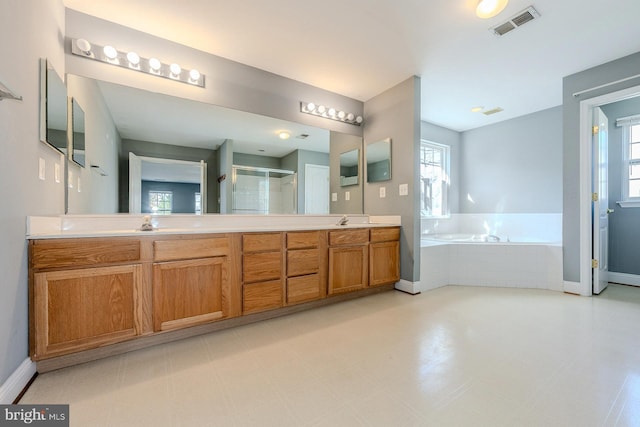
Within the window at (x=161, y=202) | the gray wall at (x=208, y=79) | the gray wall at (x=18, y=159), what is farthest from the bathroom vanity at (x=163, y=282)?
the gray wall at (x=208, y=79)

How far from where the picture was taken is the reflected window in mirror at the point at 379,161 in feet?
10.9

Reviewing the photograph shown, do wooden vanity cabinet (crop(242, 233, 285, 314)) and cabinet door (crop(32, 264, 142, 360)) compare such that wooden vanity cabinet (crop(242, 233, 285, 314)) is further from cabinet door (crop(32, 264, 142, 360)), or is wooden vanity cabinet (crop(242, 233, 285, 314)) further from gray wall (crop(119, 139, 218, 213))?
cabinet door (crop(32, 264, 142, 360))

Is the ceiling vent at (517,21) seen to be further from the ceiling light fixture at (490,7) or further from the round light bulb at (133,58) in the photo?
the round light bulb at (133,58)

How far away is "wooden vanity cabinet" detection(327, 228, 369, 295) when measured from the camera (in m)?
2.66

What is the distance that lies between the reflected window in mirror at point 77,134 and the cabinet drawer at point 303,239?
1.64m

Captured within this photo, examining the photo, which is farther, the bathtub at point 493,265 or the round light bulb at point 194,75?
the bathtub at point 493,265

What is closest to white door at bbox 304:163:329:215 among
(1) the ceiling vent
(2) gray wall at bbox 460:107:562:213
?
(1) the ceiling vent

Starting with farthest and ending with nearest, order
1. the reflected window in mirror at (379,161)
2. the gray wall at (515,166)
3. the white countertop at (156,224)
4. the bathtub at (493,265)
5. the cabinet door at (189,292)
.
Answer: the gray wall at (515,166) → the reflected window in mirror at (379,161) → the bathtub at (493,265) → the cabinet door at (189,292) → the white countertop at (156,224)

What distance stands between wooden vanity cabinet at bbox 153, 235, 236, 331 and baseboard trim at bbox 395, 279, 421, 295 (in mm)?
1998

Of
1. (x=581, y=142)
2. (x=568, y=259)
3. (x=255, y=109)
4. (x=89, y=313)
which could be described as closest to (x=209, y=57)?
(x=255, y=109)

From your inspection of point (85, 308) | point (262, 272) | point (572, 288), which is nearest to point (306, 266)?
point (262, 272)

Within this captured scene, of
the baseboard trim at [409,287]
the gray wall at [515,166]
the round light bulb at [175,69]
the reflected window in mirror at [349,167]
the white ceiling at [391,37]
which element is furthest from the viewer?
the gray wall at [515,166]

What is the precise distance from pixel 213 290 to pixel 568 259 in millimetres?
3762

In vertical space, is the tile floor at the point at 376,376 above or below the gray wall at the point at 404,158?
below
